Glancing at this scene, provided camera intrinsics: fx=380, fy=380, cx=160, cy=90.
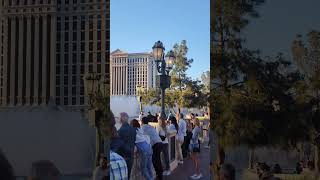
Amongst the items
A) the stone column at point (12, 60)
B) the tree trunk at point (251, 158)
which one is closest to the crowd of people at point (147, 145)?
the tree trunk at point (251, 158)

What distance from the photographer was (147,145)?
2.56 m

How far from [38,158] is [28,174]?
135mm

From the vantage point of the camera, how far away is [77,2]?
265 cm

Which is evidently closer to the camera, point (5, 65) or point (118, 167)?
point (118, 167)

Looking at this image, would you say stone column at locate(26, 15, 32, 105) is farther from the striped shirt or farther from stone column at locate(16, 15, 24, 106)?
the striped shirt

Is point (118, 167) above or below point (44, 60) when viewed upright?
below

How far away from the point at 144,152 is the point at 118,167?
199 millimetres

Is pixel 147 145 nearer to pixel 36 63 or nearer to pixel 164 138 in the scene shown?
pixel 164 138

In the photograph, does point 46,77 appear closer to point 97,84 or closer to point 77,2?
point 97,84

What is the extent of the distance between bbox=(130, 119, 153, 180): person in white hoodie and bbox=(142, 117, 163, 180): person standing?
0.03 meters

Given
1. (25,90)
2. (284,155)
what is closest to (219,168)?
(284,155)

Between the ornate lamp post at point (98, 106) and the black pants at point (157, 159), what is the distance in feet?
1.18

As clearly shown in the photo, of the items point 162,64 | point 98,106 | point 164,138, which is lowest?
point 164,138

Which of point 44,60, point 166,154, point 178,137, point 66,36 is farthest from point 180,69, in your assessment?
point 44,60
